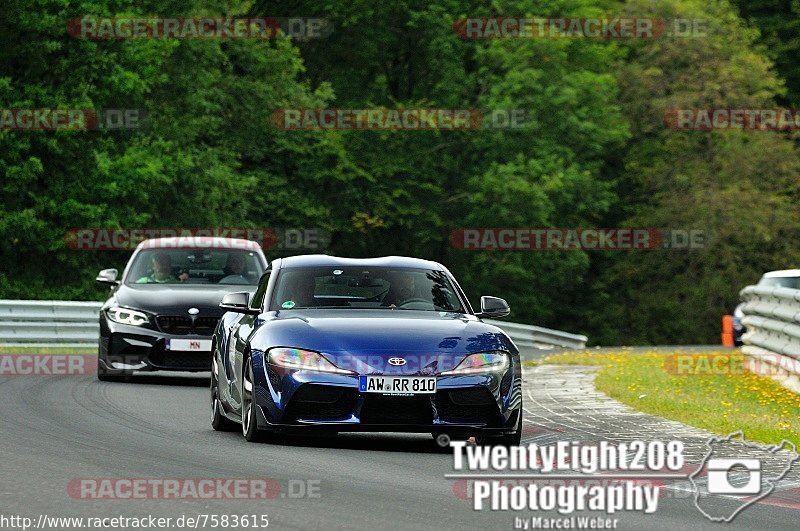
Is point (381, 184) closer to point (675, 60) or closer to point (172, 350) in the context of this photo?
point (675, 60)

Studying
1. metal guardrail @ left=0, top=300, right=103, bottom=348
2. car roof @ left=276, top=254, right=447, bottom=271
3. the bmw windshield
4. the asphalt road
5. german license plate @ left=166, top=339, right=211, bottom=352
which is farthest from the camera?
metal guardrail @ left=0, top=300, right=103, bottom=348

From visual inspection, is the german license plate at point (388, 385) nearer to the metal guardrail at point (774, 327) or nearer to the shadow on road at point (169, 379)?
the shadow on road at point (169, 379)

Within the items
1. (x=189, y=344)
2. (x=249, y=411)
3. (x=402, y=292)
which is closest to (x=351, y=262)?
(x=402, y=292)

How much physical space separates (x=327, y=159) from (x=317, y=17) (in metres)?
5.91

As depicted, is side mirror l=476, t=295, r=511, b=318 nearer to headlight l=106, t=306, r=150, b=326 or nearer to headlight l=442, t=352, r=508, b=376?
headlight l=442, t=352, r=508, b=376

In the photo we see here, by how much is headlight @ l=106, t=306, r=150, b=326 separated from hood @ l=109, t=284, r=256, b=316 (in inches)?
2.5

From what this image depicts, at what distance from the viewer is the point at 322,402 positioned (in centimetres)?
1252

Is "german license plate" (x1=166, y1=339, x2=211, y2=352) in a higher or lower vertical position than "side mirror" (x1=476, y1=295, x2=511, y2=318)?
lower

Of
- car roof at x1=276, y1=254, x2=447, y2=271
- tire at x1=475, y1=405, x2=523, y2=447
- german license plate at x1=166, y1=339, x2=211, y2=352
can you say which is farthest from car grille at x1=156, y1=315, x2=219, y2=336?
tire at x1=475, y1=405, x2=523, y2=447

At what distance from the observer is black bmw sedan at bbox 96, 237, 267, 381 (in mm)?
20281

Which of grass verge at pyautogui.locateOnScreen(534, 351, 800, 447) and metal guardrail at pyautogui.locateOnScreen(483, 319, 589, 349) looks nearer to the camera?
grass verge at pyautogui.locateOnScreen(534, 351, 800, 447)

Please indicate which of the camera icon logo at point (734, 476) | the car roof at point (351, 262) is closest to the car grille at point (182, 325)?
the car roof at point (351, 262)

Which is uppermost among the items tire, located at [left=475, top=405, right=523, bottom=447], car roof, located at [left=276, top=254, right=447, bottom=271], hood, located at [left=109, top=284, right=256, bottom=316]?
car roof, located at [left=276, top=254, right=447, bottom=271]

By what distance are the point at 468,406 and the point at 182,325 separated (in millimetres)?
8292
